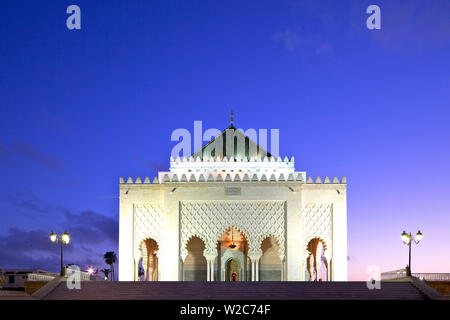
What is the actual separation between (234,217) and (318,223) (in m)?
3.73

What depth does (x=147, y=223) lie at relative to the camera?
28422 millimetres

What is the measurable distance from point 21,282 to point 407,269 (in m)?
16.7

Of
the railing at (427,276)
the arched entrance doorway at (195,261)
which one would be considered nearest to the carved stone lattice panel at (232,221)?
the arched entrance doorway at (195,261)

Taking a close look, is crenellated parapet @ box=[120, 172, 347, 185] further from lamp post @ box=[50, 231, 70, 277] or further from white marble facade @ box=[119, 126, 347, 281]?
lamp post @ box=[50, 231, 70, 277]

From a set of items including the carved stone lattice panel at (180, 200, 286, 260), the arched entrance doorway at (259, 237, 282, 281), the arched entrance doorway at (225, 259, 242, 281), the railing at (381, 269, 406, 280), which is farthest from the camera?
the arched entrance doorway at (225, 259, 242, 281)

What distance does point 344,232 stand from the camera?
28.3 m

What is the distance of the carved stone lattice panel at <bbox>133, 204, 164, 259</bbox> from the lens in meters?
28.3

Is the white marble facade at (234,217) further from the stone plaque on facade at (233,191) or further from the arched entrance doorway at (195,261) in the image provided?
the arched entrance doorway at (195,261)

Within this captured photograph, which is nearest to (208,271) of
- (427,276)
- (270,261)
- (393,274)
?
(270,261)

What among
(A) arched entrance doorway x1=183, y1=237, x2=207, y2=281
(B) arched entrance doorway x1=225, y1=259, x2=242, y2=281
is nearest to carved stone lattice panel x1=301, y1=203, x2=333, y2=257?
(B) arched entrance doorway x1=225, y1=259, x2=242, y2=281

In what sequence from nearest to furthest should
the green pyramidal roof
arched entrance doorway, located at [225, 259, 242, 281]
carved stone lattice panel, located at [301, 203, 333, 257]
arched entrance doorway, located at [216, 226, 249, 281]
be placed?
1. carved stone lattice panel, located at [301, 203, 333, 257]
2. arched entrance doorway, located at [216, 226, 249, 281]
3. arched entrance doorway, located at [225, 259, 242, 281]
4. the green pyramidal roof

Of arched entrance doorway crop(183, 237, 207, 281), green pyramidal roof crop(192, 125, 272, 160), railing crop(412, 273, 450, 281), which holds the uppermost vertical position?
green pyramidal roof crop(192, 125, 272, 160)
